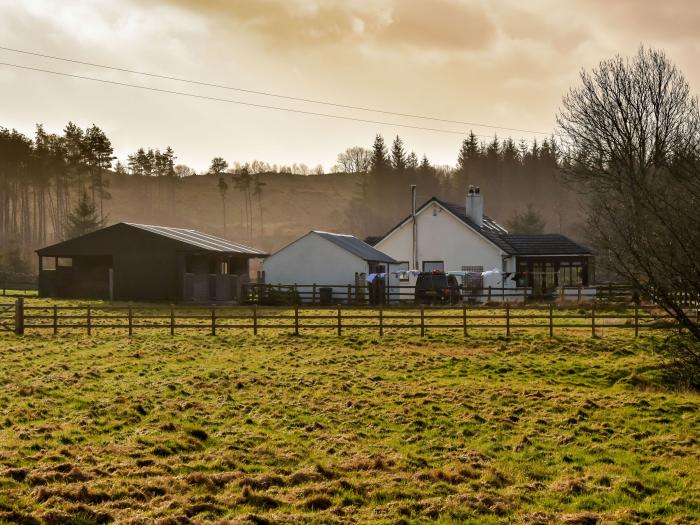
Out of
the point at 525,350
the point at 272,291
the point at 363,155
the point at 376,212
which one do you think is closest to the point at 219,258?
the point at 272,291

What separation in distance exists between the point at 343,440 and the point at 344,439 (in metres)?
0.08

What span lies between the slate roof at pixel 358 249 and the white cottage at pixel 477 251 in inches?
56.9

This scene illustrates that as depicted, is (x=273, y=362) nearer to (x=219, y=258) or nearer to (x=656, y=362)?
(x=656, y=362)

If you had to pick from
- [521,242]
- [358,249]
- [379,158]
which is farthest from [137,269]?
[379,158]

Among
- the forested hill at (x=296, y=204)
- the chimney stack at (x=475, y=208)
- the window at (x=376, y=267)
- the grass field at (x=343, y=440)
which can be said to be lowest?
the grass field at (x=343, y=440)

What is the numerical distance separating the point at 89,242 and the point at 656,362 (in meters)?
36.0

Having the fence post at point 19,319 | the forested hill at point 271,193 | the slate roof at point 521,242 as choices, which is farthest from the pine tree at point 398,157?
the fence post at point 19,319

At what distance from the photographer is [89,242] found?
47.8m

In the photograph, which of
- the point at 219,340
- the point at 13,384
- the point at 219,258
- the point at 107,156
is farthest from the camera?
the point at 107,156

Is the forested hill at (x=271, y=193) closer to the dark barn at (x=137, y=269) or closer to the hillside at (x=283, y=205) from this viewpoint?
the hillside at (x=283, y=205)

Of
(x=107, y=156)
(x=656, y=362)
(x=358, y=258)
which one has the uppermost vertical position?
(x=107, y=156)

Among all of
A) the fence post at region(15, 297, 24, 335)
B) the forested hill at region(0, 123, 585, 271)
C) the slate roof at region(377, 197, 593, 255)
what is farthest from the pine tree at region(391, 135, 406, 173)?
the fence post at region(15, 297, 24, 335)

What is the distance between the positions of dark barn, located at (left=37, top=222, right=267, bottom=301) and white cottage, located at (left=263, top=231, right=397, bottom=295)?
106 inches

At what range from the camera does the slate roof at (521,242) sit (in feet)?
170
